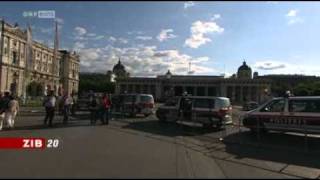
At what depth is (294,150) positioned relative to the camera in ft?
47.5

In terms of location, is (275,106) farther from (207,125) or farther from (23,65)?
(23,65)

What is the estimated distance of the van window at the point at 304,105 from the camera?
1706 cm

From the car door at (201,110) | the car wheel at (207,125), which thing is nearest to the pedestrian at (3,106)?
the car door at (201,110)

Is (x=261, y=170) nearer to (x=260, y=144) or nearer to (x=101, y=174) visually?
(x=101, y=174)

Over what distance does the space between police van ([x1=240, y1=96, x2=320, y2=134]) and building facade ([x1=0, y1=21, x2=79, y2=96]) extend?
64818mm

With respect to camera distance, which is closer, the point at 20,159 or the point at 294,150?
the point at 20,159

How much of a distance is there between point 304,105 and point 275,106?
1456 mm

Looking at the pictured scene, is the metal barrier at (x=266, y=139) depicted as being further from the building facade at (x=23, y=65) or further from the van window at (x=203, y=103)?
the building facade at (x=23, y=65)

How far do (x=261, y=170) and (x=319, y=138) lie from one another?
8600 millimetres

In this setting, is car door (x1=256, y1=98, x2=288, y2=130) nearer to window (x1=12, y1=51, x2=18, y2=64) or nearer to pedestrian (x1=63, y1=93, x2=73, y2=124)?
pedestrian (x1=63, y1=93, x2=73, y2=124)

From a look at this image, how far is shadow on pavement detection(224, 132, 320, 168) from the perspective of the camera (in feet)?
41.8

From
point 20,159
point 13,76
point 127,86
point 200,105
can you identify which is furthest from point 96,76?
point 20,159

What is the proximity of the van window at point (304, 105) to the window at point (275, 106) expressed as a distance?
1.52 ft

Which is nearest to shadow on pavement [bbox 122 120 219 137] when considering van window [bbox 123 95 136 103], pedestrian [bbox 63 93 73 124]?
pedestrian [bbox 63 93 73 124]
